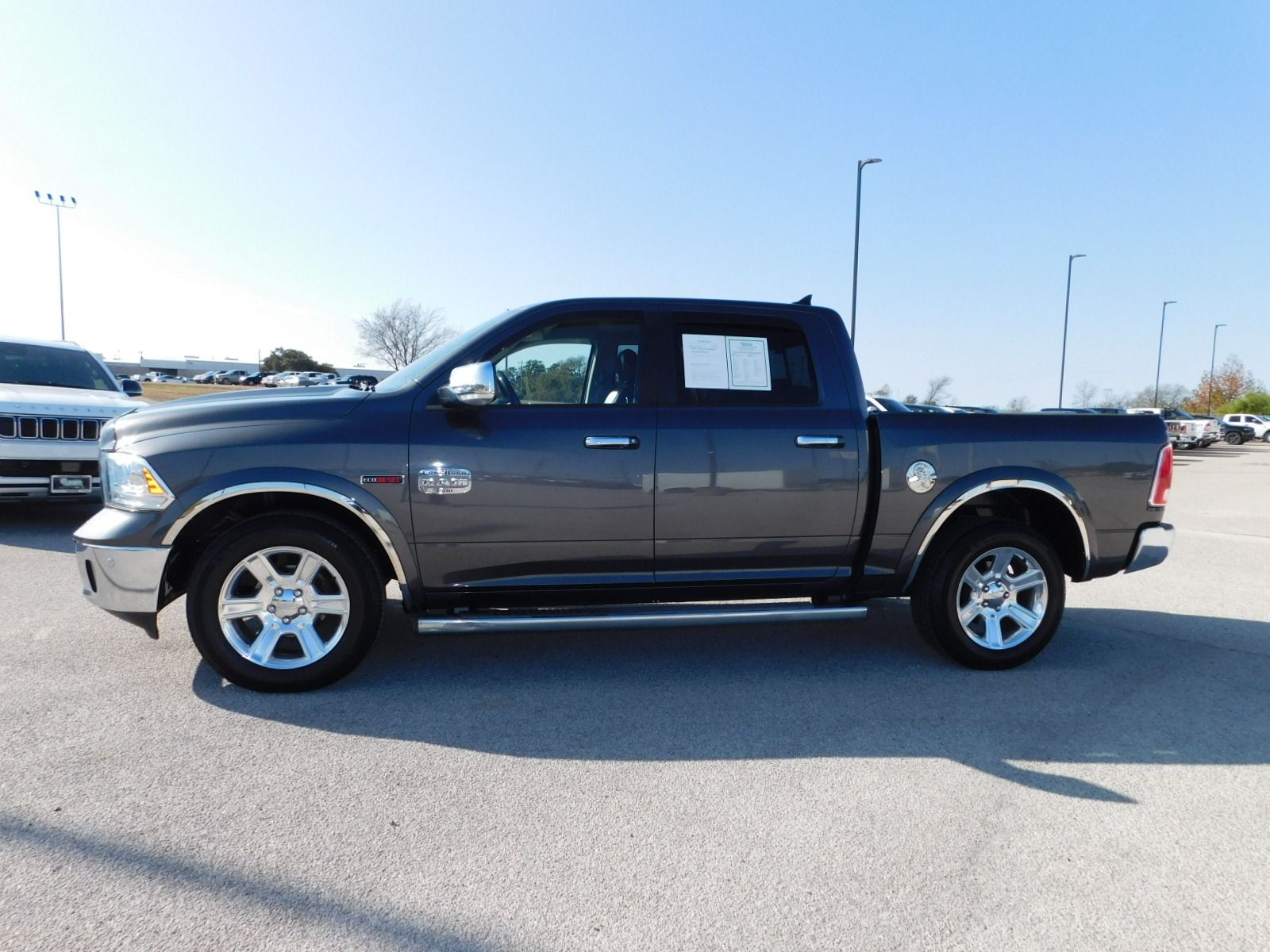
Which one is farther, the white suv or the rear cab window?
the white suv

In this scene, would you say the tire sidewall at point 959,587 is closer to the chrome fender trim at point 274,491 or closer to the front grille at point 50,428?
the chrome fender trim at point 274,491

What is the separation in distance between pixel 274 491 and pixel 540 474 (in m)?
Answer: 1.24

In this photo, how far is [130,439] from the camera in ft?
12.6

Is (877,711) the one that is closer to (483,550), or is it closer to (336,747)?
(483,550)

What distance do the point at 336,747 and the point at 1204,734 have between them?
12.3 ft

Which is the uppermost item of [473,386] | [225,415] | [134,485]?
[473,386]

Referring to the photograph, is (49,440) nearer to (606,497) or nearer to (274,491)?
(274,491)

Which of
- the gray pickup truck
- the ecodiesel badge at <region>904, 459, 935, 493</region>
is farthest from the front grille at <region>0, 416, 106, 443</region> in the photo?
the ecodiesel badge at <region>904, 459, 935, 493</region>

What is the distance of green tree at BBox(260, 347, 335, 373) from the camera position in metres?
93.5

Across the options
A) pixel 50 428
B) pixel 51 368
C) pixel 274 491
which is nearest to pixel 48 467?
pixel 50 428

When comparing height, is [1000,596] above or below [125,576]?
below

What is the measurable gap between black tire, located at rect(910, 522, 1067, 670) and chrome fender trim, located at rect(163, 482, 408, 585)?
2.81 meters

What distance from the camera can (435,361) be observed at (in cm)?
416

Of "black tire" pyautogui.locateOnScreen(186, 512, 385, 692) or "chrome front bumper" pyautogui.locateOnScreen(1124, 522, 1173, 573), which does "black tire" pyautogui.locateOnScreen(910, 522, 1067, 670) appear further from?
"black tire" pyautogui.locateOnScreen(186, 512, 385, 692)
